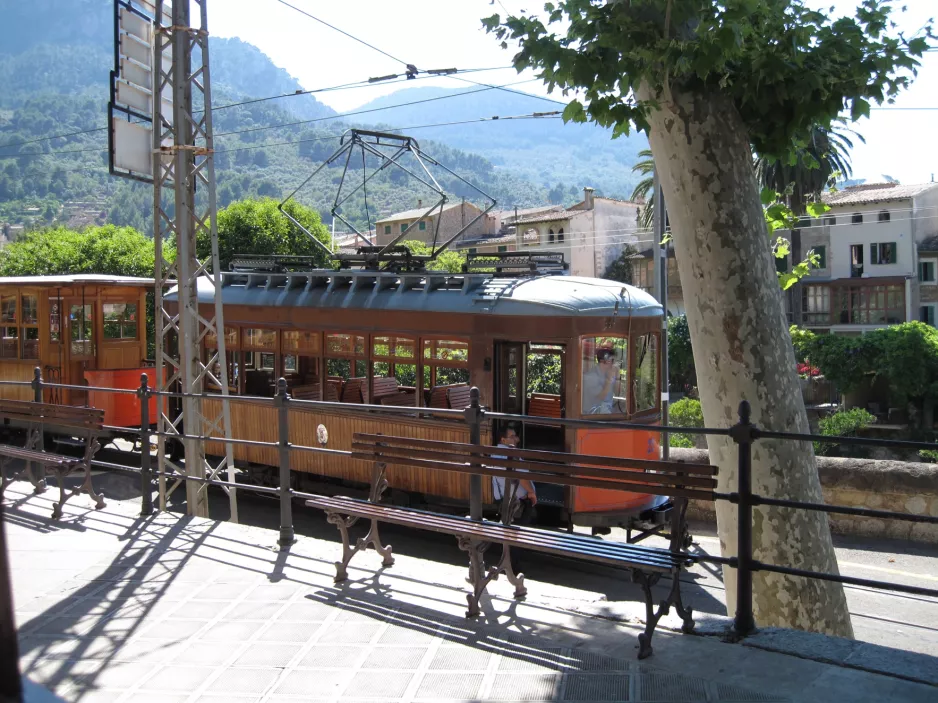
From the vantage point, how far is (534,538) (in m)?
4.52

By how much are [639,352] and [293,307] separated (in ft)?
15.4

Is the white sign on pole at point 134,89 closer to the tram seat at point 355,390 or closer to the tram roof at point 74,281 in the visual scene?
the tram seat at point 355,390

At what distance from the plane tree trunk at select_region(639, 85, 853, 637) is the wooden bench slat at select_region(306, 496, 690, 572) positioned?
1256 millimetres

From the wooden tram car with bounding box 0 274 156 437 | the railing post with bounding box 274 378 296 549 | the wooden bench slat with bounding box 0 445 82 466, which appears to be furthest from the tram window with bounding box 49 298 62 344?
the railing post with bounding box 274 378 296 549

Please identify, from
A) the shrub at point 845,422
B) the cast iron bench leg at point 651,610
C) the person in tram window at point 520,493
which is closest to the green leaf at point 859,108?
the cast iron bench leg at point 651,610

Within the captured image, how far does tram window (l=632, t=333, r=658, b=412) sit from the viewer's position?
33.2ft

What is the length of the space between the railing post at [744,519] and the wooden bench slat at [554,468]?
0.15 metres

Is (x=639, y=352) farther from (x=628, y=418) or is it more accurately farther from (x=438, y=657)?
(x=438, y=657)

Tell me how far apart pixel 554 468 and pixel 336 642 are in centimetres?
140

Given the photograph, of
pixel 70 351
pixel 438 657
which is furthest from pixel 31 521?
pixel 70 351

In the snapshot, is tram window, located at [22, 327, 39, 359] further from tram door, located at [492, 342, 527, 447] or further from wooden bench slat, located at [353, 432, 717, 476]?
wooden bench slat, located at [353, 432, 717, 476]

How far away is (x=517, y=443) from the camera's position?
9734 millimetres

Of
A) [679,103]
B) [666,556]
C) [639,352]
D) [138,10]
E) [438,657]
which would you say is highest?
[138,10]

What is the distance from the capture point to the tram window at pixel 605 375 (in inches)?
383
